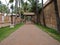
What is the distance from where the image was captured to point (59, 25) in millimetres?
21375

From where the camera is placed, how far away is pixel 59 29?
21.6 m

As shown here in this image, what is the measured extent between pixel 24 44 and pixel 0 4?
347ft

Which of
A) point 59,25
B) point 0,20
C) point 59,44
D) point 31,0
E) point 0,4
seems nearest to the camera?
point 59,44

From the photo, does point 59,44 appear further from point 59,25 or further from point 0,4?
point 0,4

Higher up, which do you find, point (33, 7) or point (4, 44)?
point (33, 7)

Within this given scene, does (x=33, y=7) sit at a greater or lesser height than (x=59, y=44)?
greater

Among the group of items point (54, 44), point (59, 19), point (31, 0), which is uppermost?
point (31, 0)

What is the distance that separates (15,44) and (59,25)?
10.3 metres

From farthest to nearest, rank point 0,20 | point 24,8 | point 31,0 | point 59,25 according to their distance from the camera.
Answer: point 24,8 < point 31,0 < point 0,20 < point 59,25

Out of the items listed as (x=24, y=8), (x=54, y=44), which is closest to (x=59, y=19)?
(x=54, y=44)

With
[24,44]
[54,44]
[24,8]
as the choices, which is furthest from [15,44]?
[24,8]

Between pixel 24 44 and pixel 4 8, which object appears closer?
pixel 24 44

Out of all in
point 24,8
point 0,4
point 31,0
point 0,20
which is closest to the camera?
point 0,20

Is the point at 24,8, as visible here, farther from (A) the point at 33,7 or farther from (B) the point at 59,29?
(B) the point at 59,29
